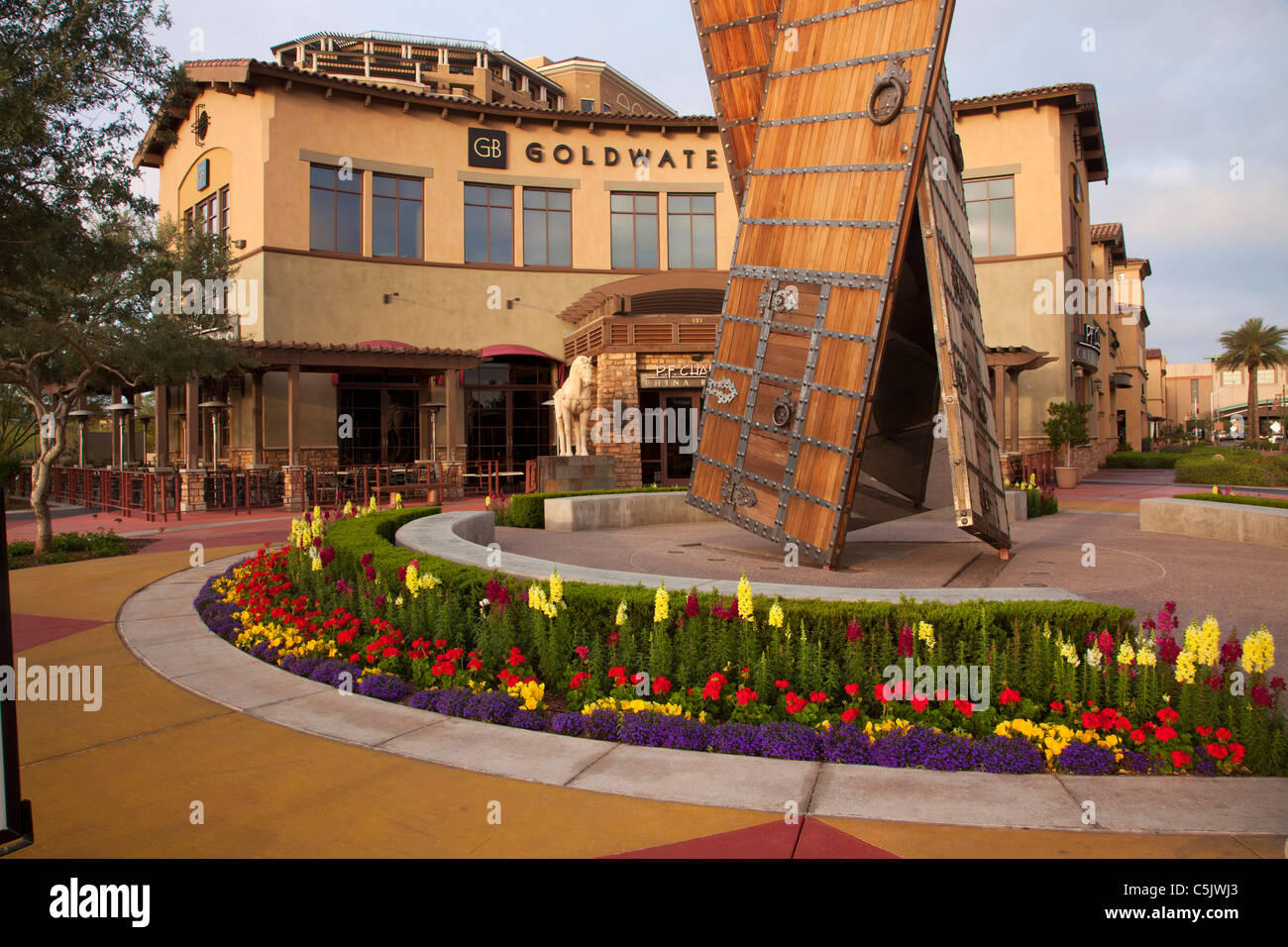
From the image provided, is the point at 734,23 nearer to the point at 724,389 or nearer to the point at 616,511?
the point at 724,389

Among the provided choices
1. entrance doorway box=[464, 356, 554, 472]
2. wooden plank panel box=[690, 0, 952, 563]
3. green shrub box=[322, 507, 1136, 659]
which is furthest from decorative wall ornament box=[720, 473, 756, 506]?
entrance doorway box=[464, 356, 554, 472]

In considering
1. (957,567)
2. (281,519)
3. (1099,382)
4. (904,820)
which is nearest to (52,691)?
(904,820)

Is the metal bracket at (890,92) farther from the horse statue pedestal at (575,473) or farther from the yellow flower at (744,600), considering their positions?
the horse statue pedestal at (575,473)

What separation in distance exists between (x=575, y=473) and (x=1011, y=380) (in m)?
17.8

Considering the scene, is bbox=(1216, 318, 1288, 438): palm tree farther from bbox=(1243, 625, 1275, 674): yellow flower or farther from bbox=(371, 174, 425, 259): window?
bbox=(1243, 625, 1275, 674): yellow flower

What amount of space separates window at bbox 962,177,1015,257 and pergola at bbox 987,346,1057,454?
517cm

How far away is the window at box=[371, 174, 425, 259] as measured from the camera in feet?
97.5

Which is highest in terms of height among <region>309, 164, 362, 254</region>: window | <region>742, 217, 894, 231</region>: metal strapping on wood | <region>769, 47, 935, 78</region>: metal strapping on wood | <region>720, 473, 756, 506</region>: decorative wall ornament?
<region>309, 164, 362, 254</region>: window

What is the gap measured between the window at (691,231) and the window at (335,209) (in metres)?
11.6

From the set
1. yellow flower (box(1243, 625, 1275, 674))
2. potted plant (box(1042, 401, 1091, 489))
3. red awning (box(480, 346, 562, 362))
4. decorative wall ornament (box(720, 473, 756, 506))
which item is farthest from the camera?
red awning (box(480, 346, 562, 362))

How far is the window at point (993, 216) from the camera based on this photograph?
31625 millimetres

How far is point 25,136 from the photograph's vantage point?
908cm

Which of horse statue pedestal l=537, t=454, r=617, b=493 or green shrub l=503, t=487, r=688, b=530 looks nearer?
green shrub l=503, t=487, r=688, b=530

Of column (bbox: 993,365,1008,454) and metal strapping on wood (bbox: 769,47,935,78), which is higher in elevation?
metal strapping on wood (bbox: 769,47,935,78)
